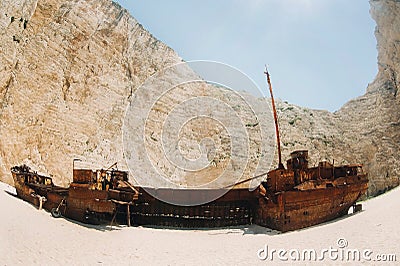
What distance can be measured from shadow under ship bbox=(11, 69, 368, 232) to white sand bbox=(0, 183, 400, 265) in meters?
0.68

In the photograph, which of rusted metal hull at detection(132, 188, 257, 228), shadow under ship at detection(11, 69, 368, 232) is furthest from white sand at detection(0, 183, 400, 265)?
rusted metal hull at detection(132, 188, 257, 228)

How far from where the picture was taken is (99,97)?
2006 cm

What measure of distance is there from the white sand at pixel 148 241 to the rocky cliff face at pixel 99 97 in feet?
21.2

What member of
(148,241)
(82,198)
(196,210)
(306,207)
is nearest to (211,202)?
(196,210)

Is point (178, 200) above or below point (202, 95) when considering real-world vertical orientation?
below

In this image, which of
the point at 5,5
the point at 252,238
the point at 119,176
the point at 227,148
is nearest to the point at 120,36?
the point at 5,5

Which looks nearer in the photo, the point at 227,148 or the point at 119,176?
the point at 119,176

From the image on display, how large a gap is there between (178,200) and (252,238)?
10.9 feet

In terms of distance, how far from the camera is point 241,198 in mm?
11383

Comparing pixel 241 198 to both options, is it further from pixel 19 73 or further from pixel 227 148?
pixel 227 148

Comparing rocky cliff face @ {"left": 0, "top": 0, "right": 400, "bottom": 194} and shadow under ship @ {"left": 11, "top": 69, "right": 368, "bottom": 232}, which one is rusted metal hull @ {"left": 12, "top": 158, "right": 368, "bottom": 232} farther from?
rocky cliff face @ {"left": 0, "top": 0, "right": 400, "bottom": 194}

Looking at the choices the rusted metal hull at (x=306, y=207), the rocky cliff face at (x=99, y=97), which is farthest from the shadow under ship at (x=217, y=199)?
the rocky cliff face at (x=99, y=97)

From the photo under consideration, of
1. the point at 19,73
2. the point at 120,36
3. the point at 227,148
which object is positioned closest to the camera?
the point at 19,73

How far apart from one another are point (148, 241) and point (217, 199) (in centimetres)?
366
